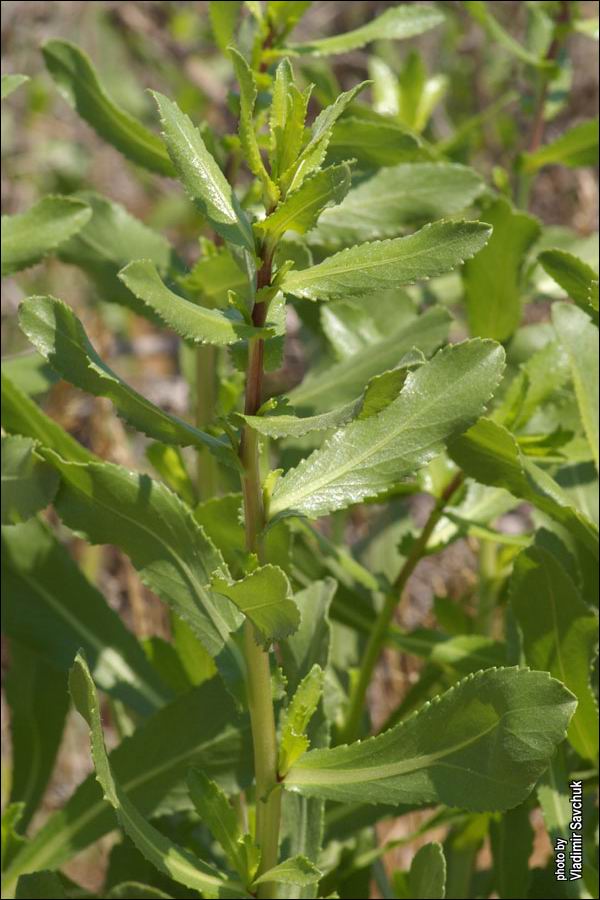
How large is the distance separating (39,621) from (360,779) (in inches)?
15.8

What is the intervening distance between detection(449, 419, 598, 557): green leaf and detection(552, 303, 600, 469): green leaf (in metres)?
0.08

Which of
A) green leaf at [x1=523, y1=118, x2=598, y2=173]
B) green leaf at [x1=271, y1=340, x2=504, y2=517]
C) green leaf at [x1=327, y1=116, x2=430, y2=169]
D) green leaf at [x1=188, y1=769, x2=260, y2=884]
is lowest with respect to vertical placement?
green leaf at [x1=188, y1=769, x2=260, y2=884]

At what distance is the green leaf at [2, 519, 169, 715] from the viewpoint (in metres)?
1.12

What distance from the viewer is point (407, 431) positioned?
2.76ft

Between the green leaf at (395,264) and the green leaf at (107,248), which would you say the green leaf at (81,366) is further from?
the green leaf at (107,248)

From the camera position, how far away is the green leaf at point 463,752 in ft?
2.56

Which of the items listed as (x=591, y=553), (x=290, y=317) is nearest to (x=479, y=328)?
(x=591, y=553)

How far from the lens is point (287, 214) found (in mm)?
750

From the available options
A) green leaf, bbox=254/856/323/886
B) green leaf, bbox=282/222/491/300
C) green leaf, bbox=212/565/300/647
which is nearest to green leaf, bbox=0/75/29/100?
green leaf, bbox=282/222/491/300

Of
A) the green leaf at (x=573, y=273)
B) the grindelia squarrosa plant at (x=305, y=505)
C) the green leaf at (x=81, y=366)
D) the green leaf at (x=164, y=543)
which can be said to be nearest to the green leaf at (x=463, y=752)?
the grindelia squarrosa plant at (x=305, y=505)

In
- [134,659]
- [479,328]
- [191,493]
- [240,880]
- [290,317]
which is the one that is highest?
[290,317]

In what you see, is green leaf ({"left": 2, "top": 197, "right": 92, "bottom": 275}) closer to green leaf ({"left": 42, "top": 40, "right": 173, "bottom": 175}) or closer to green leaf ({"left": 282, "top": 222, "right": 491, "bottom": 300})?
green leaf ({"left": 42, "top": 40, "right": 173, "bottom": 175})

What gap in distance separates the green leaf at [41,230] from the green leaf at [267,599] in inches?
19.5

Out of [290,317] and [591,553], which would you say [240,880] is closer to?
[591,553]
